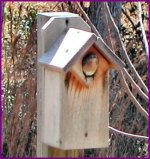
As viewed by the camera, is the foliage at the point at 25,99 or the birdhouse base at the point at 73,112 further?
the foliage at the point at 25,99

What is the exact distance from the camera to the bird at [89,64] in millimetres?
2104

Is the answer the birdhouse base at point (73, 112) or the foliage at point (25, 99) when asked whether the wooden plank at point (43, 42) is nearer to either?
the birdhouse base at point (73, 112)

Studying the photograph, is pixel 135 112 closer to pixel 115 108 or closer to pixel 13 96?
pixel 115 108

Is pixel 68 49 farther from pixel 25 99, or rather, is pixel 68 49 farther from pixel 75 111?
pixel 25 99

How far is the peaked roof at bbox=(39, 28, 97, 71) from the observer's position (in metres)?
2.05

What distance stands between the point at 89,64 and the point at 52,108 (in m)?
0.18

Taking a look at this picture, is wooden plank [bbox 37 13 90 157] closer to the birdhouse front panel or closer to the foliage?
the birdhouse front panel

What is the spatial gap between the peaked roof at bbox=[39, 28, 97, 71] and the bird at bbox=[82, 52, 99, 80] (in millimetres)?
51

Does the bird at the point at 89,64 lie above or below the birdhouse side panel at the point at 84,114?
above

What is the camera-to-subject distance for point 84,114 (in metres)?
2.12

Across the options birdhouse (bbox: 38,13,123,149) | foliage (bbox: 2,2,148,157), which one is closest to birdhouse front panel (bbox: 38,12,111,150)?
birdhouse (bbox: 38,13,123,149)

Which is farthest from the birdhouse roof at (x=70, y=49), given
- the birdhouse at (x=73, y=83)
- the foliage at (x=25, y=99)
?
the foliage at (x=25, y=99)

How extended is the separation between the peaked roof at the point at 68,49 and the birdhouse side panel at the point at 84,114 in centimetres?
6

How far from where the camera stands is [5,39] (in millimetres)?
4496
